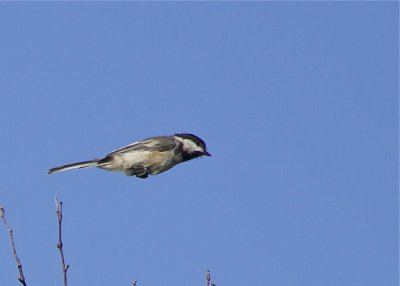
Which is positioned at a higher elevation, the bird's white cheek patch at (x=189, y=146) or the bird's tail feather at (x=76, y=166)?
the bird's white cheek patch at (x=189, y=146)

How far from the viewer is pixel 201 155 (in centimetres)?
1146

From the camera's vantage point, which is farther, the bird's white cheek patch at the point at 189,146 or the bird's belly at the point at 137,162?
the bird's white cheek patch at the point at 189,146

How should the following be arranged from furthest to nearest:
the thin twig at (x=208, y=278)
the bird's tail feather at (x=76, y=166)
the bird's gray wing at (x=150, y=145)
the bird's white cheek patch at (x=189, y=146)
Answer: the bird's white cheek patch at (x=189, y=146) → the bird's gray wing at (x=150, y=145) → the bird's tail feather at (x=76, y=166) → the thin twig at (x=208, y=278)

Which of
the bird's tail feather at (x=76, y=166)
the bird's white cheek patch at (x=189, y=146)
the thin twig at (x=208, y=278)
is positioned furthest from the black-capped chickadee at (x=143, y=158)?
the thin twig at (x=208, y=278)

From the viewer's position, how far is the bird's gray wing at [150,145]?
10688 mm

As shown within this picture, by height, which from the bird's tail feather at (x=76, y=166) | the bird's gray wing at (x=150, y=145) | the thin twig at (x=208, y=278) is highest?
the bird's gray wing at (x=150, y=145)

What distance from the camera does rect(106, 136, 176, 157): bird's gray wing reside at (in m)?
10.7

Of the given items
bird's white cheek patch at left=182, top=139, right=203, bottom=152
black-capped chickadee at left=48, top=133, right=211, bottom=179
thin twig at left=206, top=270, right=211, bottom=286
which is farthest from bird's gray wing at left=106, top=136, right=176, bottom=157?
thin twig at left=206, top=270, right=211, bottom=286

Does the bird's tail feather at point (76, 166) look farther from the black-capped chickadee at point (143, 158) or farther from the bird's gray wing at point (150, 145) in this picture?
the bird's gray wing at point (150, 145)

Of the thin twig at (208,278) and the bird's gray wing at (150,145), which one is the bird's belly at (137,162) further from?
the thin twig at (208,278)

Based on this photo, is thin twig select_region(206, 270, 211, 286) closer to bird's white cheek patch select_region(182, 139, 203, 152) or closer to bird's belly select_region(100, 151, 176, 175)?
bird's belly select_region(100, 151, 176, 175)

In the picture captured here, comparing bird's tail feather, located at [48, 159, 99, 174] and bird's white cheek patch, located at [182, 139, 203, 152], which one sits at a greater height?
bird's white cheek patch, located at [182, 139, 203, 152]

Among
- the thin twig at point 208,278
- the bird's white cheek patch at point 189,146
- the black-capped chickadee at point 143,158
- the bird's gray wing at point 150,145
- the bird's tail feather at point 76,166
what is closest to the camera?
the thin twig at point 208,278

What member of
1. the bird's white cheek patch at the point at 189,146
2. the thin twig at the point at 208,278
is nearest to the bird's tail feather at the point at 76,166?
the bird's white cheek patch at the point at 189,146
